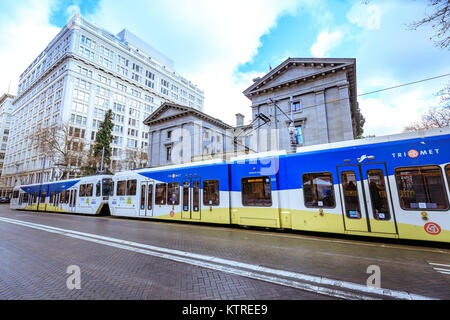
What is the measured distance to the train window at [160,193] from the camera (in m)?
12.6

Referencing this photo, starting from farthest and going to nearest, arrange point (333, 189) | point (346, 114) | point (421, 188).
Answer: point (346, 114) → point (333, 189) → point (421, 188)

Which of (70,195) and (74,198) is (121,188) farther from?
(70,195)

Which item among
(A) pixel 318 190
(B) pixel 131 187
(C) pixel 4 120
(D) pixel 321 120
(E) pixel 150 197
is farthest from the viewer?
(C) pixel 4 120

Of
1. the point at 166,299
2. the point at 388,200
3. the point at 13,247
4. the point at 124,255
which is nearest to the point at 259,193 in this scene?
the point at 388,200

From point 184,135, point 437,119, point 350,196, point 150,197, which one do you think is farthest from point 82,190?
point 437,119

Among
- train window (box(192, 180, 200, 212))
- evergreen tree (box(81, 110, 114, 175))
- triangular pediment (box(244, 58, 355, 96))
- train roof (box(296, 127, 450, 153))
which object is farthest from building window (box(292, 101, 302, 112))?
evergreen tree (box(81, 110, 114, 175))

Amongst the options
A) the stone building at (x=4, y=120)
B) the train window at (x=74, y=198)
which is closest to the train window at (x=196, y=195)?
the train window at (x=74, y=198)

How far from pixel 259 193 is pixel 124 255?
19.0 ft

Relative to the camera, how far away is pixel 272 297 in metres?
3.36

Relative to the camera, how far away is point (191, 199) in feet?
37.6

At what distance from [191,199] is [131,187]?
563cm

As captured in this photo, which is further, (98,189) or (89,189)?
(89,189)

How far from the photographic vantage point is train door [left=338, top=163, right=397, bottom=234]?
6727 millimetres

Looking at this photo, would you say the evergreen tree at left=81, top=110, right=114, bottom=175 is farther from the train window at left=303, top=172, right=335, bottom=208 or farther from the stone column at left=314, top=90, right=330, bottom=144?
the train window at left=303, top=172, right=335, bottom=208
